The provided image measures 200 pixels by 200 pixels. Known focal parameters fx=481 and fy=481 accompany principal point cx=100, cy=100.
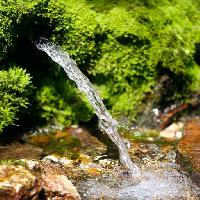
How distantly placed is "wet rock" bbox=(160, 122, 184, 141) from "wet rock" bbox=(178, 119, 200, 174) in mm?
202

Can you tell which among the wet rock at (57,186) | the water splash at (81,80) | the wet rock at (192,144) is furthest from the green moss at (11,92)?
the wet rock at (192,144)

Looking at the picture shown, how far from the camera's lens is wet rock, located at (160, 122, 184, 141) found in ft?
20.9

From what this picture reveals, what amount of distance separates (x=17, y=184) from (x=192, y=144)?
2199 millimetres

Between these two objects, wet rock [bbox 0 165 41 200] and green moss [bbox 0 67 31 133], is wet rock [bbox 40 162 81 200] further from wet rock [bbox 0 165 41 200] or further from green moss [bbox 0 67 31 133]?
green moss [bbox 0 67 31 133]

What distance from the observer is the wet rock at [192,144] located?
5094 mm

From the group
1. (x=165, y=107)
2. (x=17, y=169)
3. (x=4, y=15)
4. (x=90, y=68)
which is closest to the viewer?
(x=17, y=169)

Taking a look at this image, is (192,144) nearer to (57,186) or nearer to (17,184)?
(57,186)

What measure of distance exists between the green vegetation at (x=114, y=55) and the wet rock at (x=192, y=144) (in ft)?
2.45

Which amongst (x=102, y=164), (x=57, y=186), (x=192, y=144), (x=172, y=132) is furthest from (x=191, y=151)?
(x=57, y=186)

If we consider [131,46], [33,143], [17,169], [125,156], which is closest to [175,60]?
[131,46]

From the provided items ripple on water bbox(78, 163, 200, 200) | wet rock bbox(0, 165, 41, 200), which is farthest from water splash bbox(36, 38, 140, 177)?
wet rock bbox(0, 165, 41, 200)

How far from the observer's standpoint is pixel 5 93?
5.55 m

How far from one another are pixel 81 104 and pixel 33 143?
2.74 ft

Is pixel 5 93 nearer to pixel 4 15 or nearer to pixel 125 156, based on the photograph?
pixel 4 15
